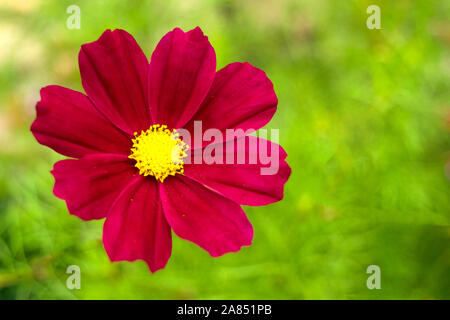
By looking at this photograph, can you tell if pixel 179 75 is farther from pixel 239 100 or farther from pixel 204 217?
pixel 204 217

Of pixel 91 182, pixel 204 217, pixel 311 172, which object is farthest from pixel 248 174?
pixel 311 172

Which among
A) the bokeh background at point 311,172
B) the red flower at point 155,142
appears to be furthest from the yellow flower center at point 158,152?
the bokeh background at point 311,172

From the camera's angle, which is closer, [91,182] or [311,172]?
[91,182]

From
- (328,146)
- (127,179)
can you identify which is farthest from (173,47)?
(328,146)

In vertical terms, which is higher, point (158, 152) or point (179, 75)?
point (179, 75)

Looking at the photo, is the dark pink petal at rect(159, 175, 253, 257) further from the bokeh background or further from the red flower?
the bokeh background

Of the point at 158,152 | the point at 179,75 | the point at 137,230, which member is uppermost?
the point at 179,75

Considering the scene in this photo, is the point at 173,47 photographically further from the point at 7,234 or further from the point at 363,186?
the point at 7,234
